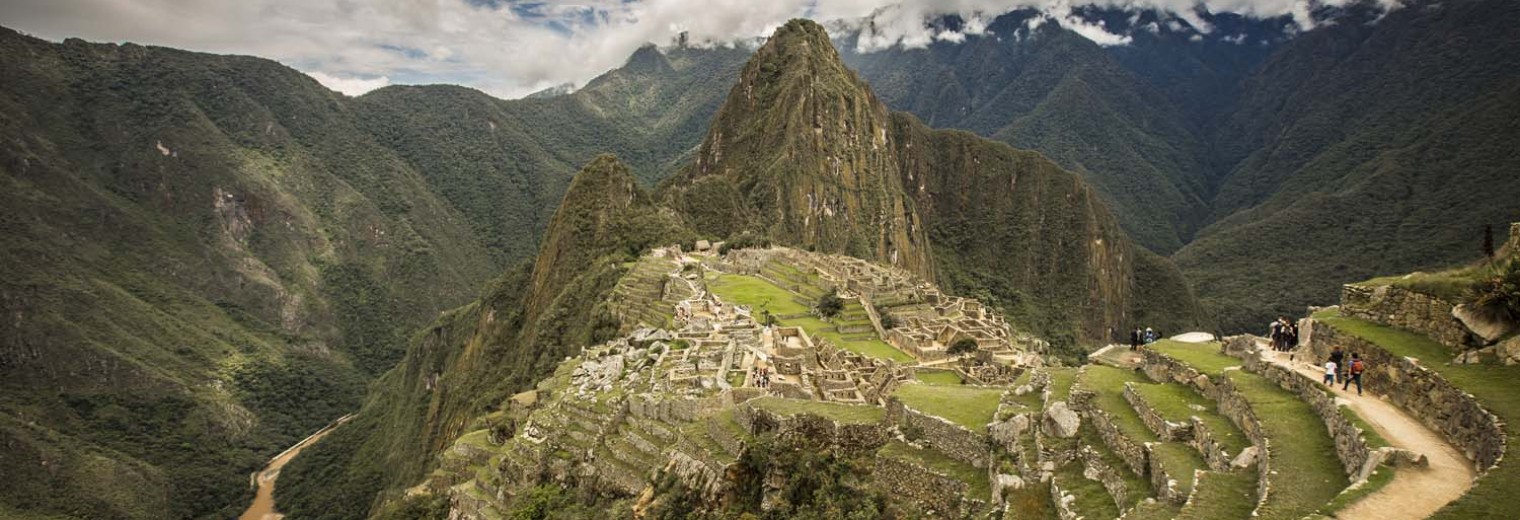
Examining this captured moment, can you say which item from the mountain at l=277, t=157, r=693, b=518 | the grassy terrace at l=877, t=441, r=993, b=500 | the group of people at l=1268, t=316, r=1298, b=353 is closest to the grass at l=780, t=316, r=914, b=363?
the mountain at l=277, t=157, r=693, b=518

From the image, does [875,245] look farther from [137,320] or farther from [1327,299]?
[137,320]

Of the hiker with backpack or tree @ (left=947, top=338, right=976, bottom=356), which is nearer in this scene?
the hiker with backpack

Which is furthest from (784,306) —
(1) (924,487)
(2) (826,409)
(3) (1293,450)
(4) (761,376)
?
(3) (1293,450)

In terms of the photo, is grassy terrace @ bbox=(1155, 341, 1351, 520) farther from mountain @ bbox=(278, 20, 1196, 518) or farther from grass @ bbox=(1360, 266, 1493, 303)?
mountain @ bbox=(278, 20, 1196, 518)

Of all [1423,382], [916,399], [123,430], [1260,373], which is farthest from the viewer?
[123,430]

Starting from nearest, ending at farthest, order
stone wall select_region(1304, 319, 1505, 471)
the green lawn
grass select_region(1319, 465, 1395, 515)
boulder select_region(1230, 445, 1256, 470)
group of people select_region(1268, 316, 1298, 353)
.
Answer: grass select_region(1319, 465, 1395, 515) < stone wall select_region(1304, 319, 1505, 471) < boulder select_region(1230, 445, 1256, 470) < group of people select_region(1268, 316, 1298, 353) < the green lawn

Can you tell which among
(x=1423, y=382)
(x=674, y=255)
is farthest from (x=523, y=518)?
(x=674, y=255)
